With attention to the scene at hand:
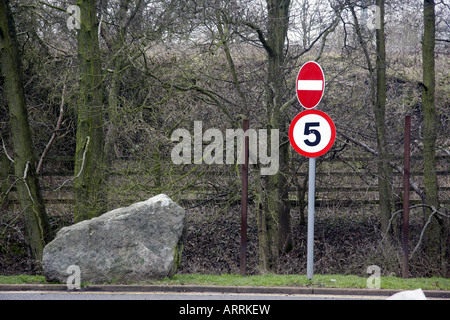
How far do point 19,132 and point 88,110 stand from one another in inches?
75.0

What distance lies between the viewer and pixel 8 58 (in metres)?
11.9

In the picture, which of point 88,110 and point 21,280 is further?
point 88,110

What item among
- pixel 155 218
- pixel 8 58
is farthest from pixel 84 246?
pixel 8 58

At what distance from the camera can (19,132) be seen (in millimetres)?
11961

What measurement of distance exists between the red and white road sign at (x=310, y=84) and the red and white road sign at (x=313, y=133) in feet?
0.97

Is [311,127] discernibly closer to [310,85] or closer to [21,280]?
[310,85]

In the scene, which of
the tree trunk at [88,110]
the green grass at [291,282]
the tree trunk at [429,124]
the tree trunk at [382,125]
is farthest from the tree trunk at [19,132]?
the tree trunk at [429,124]

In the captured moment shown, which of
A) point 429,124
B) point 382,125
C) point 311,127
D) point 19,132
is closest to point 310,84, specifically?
point 311,127

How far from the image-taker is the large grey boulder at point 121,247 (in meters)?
7.37

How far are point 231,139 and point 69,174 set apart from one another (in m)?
6.65

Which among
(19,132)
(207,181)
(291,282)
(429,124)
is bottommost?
(291,282)

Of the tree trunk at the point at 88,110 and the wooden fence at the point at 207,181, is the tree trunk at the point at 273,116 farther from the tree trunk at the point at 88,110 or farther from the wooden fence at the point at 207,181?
the tree trunk at the point at 88,110

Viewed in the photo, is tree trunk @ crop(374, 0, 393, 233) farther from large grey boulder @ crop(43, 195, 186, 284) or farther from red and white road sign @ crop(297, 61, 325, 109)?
large grey boulder @ crop(43, 195, 186, 284)

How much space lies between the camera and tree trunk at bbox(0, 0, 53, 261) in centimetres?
1182
